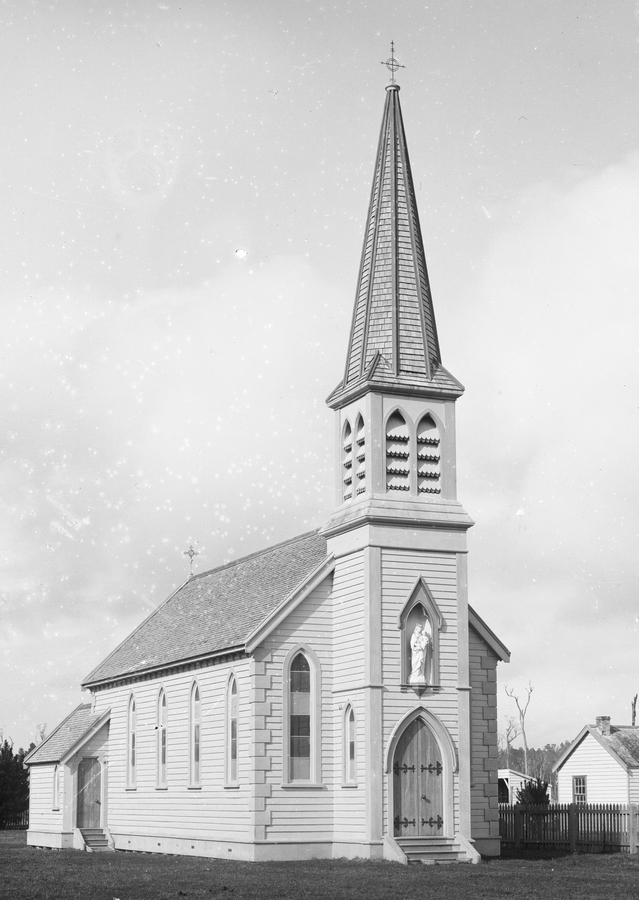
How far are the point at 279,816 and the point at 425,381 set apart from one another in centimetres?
1211

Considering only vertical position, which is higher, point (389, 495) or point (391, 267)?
point (391, 267)

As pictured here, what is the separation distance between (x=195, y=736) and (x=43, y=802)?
12.2 metres

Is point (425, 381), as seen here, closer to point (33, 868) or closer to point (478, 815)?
point (478, 815)

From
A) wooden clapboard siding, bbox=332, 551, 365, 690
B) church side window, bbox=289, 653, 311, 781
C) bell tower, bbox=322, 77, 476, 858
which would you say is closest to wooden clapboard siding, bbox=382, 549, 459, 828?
bell tower, bbox=322, 77, 476, 858

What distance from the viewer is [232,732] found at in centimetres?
3688

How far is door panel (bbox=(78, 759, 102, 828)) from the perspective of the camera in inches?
1847

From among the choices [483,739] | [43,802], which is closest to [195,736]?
[483,739]

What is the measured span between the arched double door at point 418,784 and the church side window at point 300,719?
2.66m

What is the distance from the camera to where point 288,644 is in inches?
1407

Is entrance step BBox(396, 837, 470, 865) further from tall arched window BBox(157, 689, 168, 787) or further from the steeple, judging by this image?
A: the steeple

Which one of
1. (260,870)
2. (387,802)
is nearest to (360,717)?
(387,802)

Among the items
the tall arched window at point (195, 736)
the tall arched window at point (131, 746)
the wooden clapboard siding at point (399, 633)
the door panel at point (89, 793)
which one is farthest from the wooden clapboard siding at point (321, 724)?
the door panel at point (89, 793)

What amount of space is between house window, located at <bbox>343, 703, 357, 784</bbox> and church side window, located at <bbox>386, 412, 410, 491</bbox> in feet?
19.7

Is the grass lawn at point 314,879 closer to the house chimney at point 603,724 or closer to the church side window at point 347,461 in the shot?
the church side window at point 347,461
